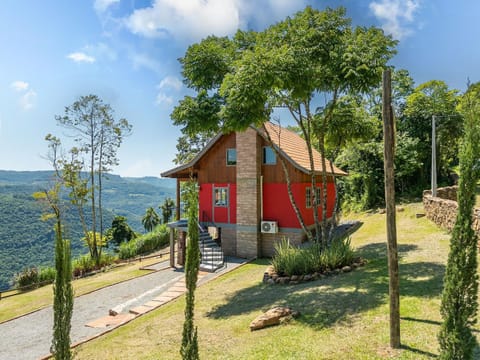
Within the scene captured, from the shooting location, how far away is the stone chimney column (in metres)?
18.4

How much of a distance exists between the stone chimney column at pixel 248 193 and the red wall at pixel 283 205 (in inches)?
22.8

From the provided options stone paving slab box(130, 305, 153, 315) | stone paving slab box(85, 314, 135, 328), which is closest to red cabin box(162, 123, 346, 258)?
stone paving slab box(130, 305, 153, 315)

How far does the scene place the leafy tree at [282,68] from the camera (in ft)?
35.0

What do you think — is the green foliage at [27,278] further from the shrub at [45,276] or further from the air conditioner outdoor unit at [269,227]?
the air conditioner outdoor unit at [269,227]

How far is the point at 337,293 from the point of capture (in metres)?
8.80

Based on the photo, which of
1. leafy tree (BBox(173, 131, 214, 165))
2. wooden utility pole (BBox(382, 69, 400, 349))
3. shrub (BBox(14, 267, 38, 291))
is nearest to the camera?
wooden utility pole (BBox(382, 69, 400, 349))

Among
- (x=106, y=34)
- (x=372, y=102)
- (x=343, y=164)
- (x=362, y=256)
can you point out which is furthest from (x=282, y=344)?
(x=372, y=102)

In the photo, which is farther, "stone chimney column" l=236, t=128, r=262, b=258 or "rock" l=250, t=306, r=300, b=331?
"stone chimney column" l=236, t=128, r=262, b=258

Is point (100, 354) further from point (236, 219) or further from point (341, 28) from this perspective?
point (341, 28)

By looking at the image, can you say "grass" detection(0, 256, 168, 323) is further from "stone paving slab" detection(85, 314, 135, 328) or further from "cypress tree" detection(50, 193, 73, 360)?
"cypress tree" detection(50, 193, 73, 360)

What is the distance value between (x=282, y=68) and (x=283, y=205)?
30.9ft

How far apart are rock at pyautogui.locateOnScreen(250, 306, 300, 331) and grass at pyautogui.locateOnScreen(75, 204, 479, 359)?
0.19 meters

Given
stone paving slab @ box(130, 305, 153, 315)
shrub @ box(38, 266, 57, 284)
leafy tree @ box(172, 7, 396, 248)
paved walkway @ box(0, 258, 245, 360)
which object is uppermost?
leafy tree @ box(172, 7, 396, 248)

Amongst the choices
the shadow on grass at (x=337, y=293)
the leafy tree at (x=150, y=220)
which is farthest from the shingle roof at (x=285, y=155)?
the leafy tree at (x=150, y=220)
